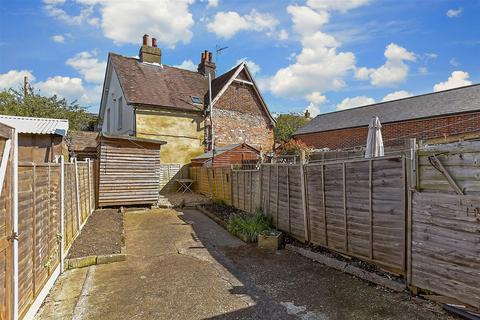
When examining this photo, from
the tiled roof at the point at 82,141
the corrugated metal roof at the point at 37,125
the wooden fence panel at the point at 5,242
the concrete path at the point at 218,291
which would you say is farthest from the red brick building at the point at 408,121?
the tiled roof at the point at 82,141

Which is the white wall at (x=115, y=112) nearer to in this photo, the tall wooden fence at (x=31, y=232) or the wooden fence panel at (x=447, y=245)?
the tall wooden fence at (x=31, y=232)

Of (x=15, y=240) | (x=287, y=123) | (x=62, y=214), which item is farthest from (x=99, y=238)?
(x=287, y=123)

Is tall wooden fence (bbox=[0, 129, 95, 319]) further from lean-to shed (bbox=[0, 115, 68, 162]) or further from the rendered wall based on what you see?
the rendered wall

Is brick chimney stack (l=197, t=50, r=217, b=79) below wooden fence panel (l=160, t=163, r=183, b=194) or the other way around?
the other way around

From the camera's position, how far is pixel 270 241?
7.41m

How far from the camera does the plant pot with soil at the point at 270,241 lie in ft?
24.2

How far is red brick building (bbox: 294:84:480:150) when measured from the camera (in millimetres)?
16984

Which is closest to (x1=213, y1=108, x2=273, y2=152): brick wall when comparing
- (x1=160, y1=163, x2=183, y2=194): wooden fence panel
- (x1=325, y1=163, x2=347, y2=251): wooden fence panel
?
(x1=160, y1=163, x2=183, y2=194): wooden fence panel

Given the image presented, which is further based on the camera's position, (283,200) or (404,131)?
(404,131)

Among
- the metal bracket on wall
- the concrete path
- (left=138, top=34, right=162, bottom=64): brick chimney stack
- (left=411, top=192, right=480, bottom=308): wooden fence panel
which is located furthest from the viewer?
(left=138, top=34, right=162, bottom=64): brick chimney stack

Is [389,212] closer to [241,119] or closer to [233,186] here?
[233,186]

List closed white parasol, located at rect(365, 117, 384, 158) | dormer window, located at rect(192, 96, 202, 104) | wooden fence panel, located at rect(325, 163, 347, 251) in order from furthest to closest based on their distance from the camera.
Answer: dormer window, located at rect(192, 96, 202, 104)
closed white parasol, located at rect(365, 117, 384, 158)
wooden fence panel, located at rect(325, 163, 347, 251)

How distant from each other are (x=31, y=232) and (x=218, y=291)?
2.85m

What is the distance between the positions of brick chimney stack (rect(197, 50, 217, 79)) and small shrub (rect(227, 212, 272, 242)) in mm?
17774
